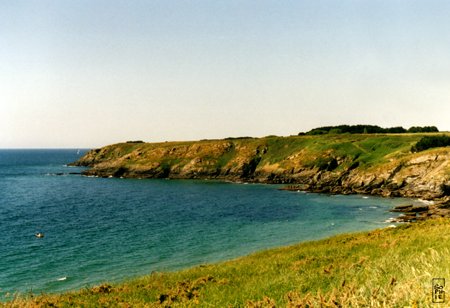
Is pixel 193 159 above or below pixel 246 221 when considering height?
above

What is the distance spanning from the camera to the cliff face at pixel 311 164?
342 ft

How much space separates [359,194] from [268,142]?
73.4 metres

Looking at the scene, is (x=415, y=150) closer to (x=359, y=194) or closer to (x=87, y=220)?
(x=359, y=194)

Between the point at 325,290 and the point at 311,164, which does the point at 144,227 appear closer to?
the point at 325,290

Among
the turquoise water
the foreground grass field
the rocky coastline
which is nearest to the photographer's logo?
the foreground grass field

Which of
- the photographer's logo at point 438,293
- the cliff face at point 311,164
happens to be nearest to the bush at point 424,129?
the cliff face at point 311,164

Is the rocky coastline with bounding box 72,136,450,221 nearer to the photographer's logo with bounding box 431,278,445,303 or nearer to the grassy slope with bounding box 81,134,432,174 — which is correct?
the grassy slope with bounding box 81,134,432,174

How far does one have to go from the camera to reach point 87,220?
72.1 m

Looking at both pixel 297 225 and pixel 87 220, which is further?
pixel 87 220

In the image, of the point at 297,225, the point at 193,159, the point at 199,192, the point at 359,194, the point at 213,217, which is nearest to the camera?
the point at 297,225

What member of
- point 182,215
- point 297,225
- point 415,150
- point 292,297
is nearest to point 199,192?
point 182,215

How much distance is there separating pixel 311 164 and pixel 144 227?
8874cm

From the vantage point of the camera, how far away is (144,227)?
213ft

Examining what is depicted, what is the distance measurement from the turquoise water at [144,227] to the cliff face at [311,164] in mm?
13708
